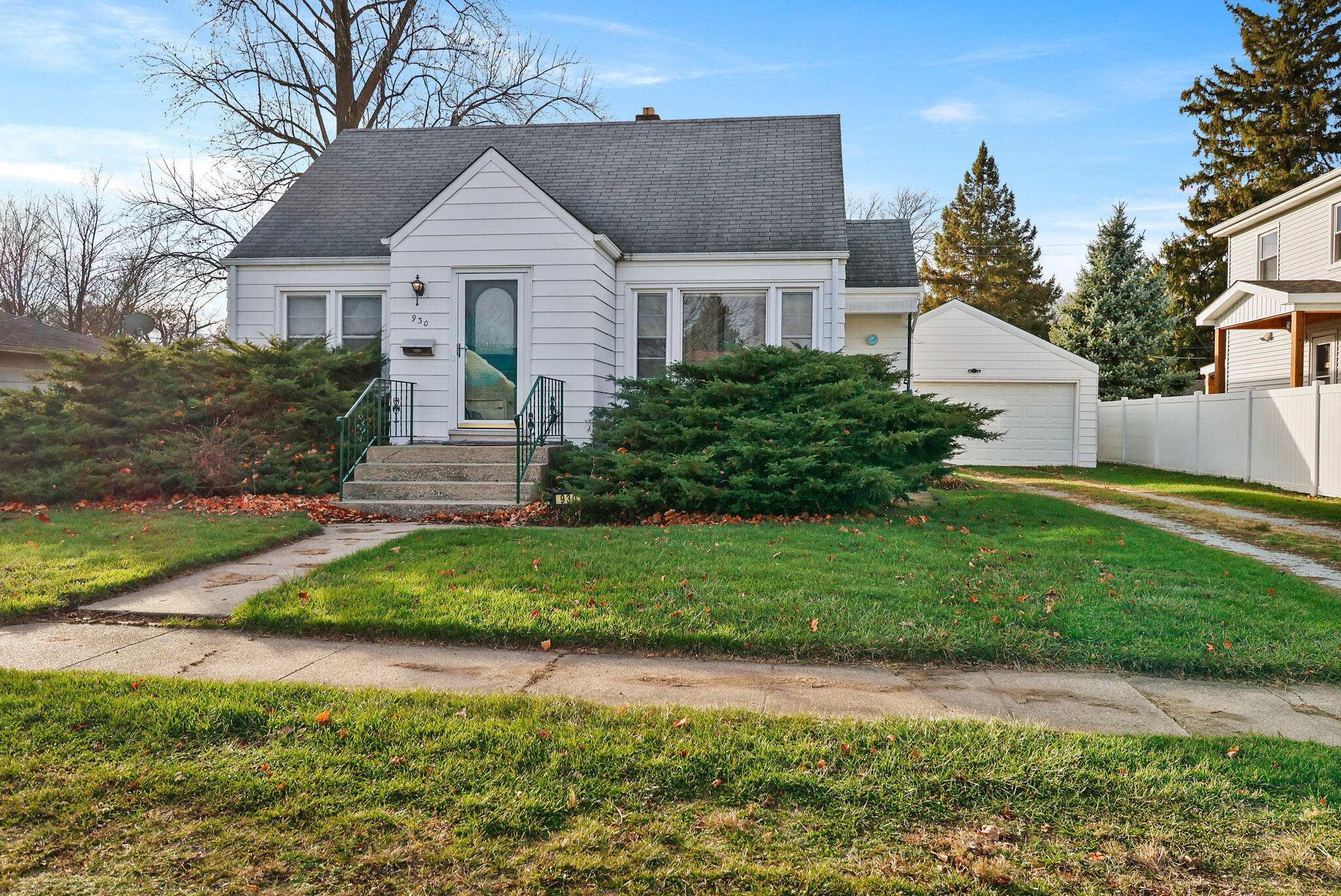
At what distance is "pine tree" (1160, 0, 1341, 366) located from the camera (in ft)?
80.1

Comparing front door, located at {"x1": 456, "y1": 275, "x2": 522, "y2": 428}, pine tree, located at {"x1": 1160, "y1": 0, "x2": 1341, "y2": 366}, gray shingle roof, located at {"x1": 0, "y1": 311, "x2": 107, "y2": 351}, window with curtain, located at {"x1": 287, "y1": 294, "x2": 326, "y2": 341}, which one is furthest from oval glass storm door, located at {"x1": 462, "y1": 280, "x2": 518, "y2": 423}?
pine tree, located at {"x1": 1160, "y1": 0, "x2": 1341, "y2": 366}

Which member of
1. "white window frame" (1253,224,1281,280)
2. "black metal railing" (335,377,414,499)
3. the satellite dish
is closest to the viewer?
"black metal railing" (335,377,414,499)

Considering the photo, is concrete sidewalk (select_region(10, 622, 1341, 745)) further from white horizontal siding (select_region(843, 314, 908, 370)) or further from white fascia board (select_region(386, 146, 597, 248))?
white horizontal siding (select_region(843, 314, 908, 370))

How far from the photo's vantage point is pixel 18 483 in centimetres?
866

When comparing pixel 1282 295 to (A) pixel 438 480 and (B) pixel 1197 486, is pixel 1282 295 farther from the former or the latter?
(A) pixel 438 480

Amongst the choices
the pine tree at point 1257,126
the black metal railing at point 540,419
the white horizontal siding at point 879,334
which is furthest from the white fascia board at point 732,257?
the pine tree at point 1257,126

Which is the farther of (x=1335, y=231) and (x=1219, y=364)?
(x=1219, y=364)

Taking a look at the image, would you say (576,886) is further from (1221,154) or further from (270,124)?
(1221,154)

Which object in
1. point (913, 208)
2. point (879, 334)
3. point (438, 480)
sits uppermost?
point (913, 208)

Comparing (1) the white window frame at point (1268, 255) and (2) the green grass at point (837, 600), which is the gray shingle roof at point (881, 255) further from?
(1) the white window frame at point (1268, 255)

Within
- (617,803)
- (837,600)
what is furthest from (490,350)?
(617,803)

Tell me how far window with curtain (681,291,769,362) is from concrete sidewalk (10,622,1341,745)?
7.71 meters

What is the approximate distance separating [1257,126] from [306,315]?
29391 millimetres

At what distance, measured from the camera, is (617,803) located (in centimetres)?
251
